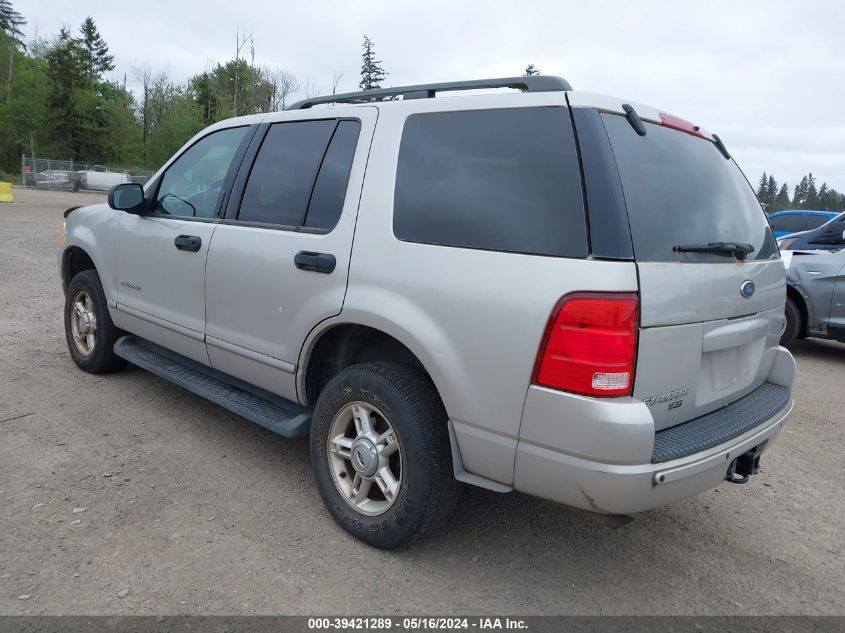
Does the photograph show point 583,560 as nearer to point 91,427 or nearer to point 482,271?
point 482,271

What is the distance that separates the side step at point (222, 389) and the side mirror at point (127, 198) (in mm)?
945

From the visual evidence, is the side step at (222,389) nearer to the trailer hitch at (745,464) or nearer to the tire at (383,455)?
the tire at (383,455)

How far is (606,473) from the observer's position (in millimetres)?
2203

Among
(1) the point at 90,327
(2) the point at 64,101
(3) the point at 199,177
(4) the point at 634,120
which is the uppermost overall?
(2) the point at 64,101

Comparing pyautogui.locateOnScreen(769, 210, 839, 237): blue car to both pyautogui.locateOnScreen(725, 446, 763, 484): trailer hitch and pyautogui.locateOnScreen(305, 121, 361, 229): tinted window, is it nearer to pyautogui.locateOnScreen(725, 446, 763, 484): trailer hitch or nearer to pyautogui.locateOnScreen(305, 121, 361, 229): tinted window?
pyautogui.locateOnScreen(725, 446, 763, 484): trailer hitch

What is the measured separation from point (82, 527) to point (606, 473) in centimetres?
234

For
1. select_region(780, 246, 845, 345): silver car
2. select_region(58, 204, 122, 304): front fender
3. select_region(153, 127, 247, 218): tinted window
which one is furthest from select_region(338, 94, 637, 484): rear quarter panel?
select_region(780, 246, 845, 345): silver car

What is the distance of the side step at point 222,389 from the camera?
3260mm

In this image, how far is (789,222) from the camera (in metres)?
14.4

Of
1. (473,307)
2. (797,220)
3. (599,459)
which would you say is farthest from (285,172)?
(797,220)

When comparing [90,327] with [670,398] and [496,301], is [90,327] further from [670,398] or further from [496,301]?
[670,398]

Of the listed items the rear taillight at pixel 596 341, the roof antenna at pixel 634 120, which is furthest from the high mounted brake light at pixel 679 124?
the rear taillight at pixel 596 341

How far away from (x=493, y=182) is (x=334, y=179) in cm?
95

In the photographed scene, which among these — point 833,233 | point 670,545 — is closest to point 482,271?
point 670,545
